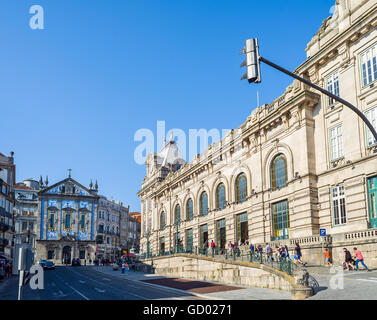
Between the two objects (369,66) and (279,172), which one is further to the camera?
(279,172)

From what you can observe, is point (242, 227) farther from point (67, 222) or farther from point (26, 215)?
point (26, 215)

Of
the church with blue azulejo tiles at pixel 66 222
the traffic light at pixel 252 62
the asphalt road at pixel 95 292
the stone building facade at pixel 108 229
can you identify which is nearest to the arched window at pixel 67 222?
the church with blue azulejo tiles at pixel 66 222

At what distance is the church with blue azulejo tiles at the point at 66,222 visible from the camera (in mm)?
85062

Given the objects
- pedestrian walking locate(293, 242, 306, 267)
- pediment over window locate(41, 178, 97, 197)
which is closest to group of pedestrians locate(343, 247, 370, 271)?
pedestrian walking locate(293, 242, 306, 267)

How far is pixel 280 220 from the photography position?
3347 cm

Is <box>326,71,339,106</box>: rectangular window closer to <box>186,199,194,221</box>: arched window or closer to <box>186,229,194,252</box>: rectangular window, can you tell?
<box>186,199,194,221</box>: arched window

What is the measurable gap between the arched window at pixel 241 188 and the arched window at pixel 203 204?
7.30 m

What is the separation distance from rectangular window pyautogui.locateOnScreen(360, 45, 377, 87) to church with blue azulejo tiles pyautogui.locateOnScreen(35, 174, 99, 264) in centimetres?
6777

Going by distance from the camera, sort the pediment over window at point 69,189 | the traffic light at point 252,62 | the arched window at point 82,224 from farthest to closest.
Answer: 1. the pediment over window at point 69,189
2. the arched window at point 82,224
3. the traffic light at point 252,62

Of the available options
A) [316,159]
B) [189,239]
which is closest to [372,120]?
[316,159]

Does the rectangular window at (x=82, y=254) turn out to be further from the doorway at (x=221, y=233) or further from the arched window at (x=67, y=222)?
the doorway at (x=221, y=233)

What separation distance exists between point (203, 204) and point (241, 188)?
350 inches

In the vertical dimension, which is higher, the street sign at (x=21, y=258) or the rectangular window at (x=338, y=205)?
the rectangular window at (x=338, y=205)

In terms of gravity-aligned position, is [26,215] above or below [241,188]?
above
